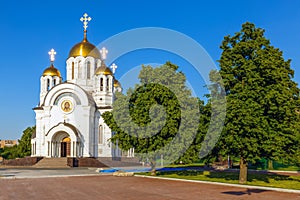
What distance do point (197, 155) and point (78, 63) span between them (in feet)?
93.0

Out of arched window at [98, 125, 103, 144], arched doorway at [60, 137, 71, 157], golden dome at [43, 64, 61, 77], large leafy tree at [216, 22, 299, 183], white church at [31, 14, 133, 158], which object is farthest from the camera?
golden dome at [43, 64, 61, 77]

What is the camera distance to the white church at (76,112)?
Result: 41.0 meters

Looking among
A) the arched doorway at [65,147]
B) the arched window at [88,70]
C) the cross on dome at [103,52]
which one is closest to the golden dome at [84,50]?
the arched window at [88,70]

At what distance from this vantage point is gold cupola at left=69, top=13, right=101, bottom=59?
153 ft

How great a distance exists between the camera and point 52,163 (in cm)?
3906

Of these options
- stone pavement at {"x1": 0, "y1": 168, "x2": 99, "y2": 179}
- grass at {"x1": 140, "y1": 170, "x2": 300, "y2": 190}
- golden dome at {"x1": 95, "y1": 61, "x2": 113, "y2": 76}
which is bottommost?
stone pavement at {"x1": 0, "y1": 168, "x2": 99, "y2": 179}

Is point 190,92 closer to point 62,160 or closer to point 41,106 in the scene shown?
point 62,160

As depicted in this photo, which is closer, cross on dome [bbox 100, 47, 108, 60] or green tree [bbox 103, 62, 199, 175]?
green tree [bbox 103, 62, 199, 175]

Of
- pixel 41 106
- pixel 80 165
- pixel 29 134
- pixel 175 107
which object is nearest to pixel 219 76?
pixel 175 107

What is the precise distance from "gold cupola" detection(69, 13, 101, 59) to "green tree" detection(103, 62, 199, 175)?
23167mm

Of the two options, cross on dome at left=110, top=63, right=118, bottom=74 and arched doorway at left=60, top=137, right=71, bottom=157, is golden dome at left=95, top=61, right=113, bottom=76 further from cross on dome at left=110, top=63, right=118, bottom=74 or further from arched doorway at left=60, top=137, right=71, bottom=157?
arched doorway at left=60, top=137, right=71, bottom=157

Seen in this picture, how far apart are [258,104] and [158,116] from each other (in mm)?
6999

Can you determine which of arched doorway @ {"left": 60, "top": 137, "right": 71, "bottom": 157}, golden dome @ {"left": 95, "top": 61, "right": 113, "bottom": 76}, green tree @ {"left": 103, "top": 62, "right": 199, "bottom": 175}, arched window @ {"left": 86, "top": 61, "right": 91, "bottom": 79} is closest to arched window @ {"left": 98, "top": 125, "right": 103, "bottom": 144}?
arched doorway @ {"left": 60, "top": 137, "right": 71, "bottom": 157}

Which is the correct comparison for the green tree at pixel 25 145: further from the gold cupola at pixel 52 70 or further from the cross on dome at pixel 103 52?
the cross on dome at pixel 103 52
